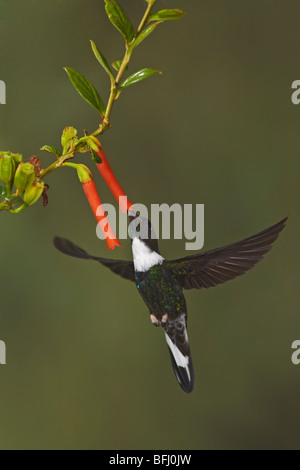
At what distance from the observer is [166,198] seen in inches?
57.1

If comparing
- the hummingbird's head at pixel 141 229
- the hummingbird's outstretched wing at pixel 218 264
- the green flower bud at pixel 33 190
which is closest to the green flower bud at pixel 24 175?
the green flower bud at pixel 33 190

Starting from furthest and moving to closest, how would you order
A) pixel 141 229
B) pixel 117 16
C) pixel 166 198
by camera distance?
pixel 166 198 → pixel 141 229 → pixel 117 16

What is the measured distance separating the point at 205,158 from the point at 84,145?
1104 mm

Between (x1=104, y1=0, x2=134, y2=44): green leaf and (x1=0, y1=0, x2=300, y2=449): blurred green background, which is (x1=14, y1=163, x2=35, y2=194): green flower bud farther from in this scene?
(x1=0, y1=0, x2=300, y2=449): blurred green background

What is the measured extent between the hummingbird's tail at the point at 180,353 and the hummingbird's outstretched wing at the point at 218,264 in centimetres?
5

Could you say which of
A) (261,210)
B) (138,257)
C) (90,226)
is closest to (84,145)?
(138,257)

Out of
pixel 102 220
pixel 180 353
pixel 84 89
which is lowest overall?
pixel 180 353

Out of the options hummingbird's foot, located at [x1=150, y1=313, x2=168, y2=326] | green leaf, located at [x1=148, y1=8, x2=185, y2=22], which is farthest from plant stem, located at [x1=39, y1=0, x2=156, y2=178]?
hummingbird's foot, located at [x1=150, y1=313, x2=168, y2=326]

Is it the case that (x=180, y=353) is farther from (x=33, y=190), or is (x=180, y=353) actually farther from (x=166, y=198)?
(x=166, y=198)

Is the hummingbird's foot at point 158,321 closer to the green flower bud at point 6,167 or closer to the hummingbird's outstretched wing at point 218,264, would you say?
the hummingbird's outstretched wing at point 218,264

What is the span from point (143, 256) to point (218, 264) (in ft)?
0.33

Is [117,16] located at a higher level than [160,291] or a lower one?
higher

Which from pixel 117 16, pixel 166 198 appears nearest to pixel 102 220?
pixel 117 16

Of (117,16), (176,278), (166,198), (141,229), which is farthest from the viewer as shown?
(166,198)
